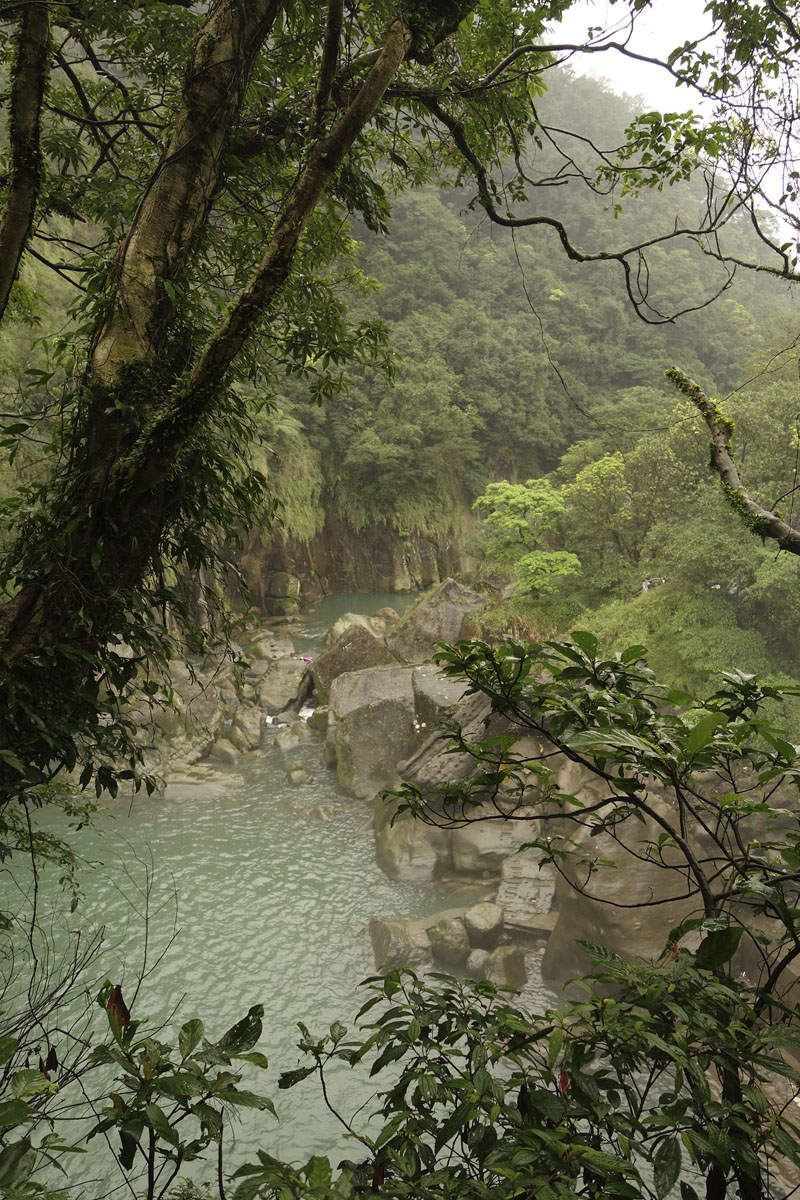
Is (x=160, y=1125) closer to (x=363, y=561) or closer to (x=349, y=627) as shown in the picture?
(x=349, y=627)

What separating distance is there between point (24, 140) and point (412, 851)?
6.71 m

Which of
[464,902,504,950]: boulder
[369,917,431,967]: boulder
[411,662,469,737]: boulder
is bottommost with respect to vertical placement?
[369,917,431,967]: boulder

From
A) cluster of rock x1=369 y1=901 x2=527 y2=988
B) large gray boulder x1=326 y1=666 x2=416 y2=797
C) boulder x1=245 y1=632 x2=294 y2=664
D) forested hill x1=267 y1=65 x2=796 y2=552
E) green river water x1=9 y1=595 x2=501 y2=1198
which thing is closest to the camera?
green river water x1=9 y1=595 x2=501 y2=1198

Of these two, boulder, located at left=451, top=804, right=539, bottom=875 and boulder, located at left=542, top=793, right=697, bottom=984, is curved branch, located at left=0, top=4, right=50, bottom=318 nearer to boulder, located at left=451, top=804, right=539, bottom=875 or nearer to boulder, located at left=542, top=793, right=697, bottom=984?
boulder, located at left=542, top=793, right=697, bottom=984

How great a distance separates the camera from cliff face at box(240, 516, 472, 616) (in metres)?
18.7

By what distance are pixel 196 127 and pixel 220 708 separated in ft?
29.7


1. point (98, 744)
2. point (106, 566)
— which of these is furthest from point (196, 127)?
point (98, 744)

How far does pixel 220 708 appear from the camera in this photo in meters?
9.88

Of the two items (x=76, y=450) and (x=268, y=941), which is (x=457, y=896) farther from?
(x=76, y=450)

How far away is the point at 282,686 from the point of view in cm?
1162

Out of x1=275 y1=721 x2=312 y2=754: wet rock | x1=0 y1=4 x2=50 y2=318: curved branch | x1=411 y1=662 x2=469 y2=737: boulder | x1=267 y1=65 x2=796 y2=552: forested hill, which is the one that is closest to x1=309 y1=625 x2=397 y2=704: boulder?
x1=275 y1=721 x2=312 y2=754: wet rock

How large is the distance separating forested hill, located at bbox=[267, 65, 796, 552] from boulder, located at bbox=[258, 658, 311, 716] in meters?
6.11

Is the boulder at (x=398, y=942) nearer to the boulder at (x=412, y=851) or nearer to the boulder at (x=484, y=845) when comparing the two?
the boulder at (x=412, y=851)

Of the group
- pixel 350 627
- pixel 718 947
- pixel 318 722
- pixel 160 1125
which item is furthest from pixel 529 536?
pixel 160 1125
